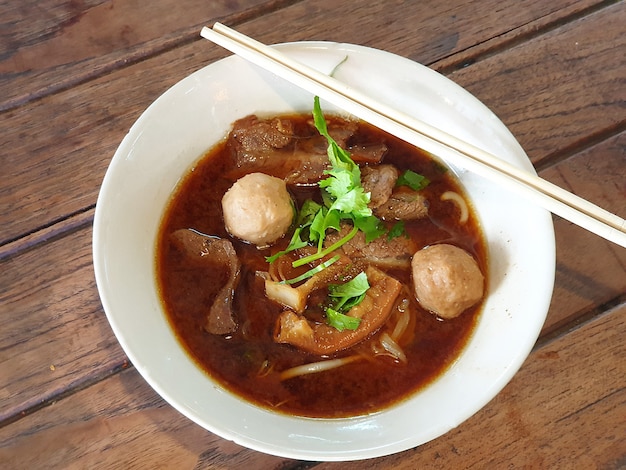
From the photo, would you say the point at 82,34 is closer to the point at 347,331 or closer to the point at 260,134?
the point at 260,134

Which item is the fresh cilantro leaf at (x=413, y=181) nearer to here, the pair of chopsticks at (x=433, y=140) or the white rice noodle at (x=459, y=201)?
the white rice noodle at (x=459, y=201)

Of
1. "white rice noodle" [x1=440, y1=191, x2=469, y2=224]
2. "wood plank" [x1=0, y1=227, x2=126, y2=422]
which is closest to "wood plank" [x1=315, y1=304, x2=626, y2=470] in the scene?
"white rice noodle" [x1=440, y1=191, x2=469, y2=224]

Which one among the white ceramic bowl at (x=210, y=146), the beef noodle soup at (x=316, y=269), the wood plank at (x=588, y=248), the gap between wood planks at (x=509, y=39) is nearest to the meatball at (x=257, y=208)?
the beef noodle soup at (x=316, y=269)

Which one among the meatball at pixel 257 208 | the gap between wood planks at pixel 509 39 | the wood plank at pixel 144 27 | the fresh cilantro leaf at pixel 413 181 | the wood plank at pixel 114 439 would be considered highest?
the wood plank at pixel 144 27

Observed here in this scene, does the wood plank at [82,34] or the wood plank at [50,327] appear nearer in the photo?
the wood plank at [50,327]

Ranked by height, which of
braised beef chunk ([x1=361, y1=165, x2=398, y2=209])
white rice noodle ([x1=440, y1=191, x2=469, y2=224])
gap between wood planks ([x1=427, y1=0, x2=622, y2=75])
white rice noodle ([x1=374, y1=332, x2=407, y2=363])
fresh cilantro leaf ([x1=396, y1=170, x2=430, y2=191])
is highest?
gap between wood planks ([x1=427, y1=0, x2=622, y2=75])

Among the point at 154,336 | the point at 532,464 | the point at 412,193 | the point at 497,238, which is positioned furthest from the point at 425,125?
the point at 532,464

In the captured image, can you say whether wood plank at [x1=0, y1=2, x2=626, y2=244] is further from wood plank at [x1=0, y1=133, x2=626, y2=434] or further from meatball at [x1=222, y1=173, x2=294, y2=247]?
meatball at [x1=222, y1=173, x2=294, y2=247]
